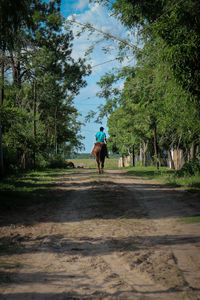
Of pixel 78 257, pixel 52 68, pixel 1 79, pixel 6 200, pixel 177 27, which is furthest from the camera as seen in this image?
pixel 52 68

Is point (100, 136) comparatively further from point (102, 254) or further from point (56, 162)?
point (56, 162)

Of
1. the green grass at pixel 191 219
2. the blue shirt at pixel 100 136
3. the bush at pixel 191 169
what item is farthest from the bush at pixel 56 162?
the green grass at pixel 191 219

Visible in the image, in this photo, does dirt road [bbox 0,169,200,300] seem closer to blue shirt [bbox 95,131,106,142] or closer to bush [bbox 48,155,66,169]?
blue shirt [bbox 95,131,106,142]

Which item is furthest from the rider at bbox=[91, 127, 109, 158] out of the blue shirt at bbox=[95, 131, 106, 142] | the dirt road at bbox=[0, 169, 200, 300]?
the dirt road at bbox=[0, 169, 200, 300]

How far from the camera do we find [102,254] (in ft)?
13.7

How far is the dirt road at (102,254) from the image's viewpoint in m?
3.10

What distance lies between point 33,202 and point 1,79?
9293 millimetres

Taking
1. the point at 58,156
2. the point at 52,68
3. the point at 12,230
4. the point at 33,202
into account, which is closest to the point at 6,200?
the point at 33,202

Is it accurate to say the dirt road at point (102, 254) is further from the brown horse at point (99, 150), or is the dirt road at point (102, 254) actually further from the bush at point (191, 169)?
the brown horse at point (99, 150)

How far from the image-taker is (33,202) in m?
8.93

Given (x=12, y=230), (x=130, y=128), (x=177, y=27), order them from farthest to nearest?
(x=130, y=128) < (x=177, y=27) < (x=12, y=230)

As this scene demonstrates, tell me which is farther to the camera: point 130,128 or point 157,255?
point 130,128

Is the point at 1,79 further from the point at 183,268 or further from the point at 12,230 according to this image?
the point at 183,268

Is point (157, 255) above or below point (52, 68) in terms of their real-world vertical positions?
below
